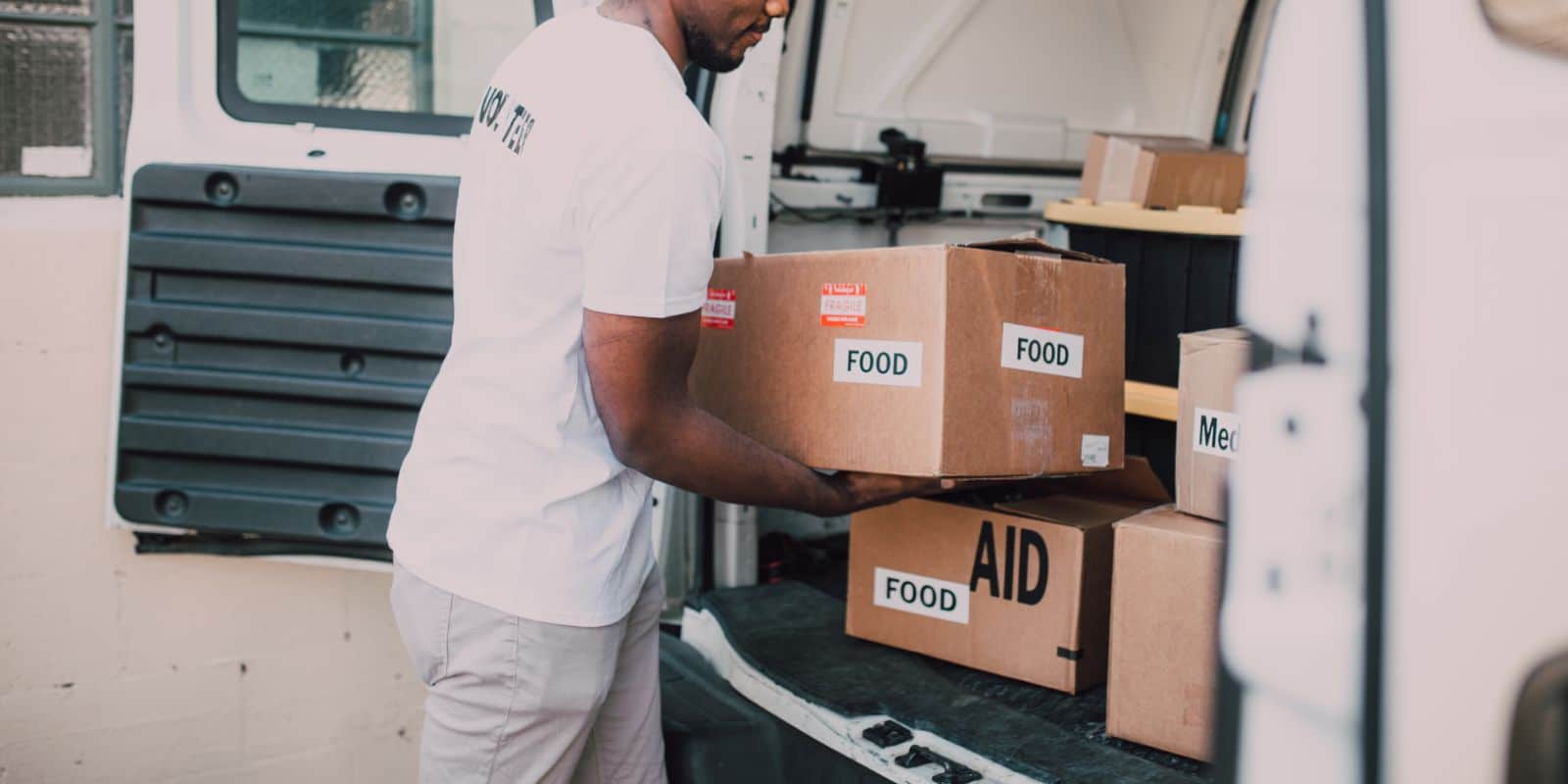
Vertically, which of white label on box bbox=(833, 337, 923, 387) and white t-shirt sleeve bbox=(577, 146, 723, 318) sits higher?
white t-shirt sleeve bbox=(577, 146, 723, 318)

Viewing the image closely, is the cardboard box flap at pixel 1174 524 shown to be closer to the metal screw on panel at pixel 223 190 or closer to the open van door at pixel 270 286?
the open van door at pixel 270 286

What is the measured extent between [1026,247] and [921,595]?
0.68 m

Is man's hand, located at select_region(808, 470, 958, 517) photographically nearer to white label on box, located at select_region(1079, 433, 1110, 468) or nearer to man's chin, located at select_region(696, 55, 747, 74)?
white label on box, located at select_region(1079, 433, 1110, 468)

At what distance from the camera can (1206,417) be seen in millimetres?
2062

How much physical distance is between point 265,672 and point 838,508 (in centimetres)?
132

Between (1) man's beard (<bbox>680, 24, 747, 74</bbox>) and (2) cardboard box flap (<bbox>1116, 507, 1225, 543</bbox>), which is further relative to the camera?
(2) cardboard box flap (<bbox>1116, 507, 1225, 543</bbox>)

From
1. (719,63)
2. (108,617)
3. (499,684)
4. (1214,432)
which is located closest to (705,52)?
(719,63)

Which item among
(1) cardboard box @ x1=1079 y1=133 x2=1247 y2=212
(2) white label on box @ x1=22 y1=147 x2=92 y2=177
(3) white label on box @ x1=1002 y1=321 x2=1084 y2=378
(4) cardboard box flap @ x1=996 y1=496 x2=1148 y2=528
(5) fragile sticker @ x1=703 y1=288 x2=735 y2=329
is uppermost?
(1) cardboard box @ x1=1079 y1=133 x2=1247 y2=212

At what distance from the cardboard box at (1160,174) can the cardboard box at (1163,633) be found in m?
1.01

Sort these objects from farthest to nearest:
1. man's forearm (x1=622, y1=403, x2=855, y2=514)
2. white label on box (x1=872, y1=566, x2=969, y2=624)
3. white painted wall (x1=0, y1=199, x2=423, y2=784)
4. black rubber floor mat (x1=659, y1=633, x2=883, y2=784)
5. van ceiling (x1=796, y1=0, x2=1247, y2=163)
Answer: van ceiling (x1=796, y1=0, x2=1247, y2=163), white painted wall (x1=0, y1=199, x2=423, y2=784), white label on box (x1=872, y1=566, x2=969, y2=624), black rubber floor mat (x1=659, y1=633, x2=883, y2=784), man's forearm (x1=622, y1=403, x2=855, y2=514)

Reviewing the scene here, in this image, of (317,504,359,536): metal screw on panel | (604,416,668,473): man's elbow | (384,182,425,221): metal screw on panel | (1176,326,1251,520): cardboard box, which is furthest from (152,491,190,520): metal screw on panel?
(1176,326,1251,520): cardboard box

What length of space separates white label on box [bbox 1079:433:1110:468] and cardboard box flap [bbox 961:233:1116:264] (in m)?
0.28

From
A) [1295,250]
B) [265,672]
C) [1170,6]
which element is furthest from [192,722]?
[1170,6]

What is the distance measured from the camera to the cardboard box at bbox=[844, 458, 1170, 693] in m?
2.19
